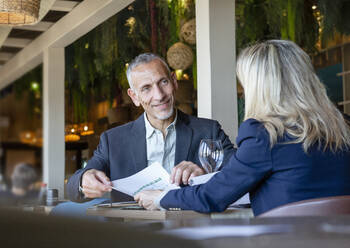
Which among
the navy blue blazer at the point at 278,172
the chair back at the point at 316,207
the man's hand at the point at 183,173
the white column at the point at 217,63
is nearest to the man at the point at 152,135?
the white column at the point at 217,63

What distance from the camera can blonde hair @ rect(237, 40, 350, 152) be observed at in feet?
4.74

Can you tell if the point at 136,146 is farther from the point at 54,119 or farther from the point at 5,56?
the point at 5,56

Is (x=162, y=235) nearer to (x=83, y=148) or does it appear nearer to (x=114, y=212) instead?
(x=114, y=212)

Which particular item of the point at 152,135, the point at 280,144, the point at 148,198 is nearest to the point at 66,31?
the point at 152,135

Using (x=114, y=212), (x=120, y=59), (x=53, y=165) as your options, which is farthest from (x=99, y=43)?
(x=114, y=212)

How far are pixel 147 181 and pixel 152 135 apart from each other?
95cm

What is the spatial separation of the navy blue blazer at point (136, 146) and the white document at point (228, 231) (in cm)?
252

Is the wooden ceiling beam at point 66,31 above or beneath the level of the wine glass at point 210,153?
above

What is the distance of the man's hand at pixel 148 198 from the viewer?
1678 millimetres

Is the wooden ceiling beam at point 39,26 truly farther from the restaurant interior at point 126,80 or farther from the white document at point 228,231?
the white document at point 228,231

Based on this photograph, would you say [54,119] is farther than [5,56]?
No

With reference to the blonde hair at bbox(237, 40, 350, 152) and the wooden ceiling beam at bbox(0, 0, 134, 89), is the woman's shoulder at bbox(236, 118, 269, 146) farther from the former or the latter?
the wooden ceiling beam at bbox(0, 0, 134, 89)

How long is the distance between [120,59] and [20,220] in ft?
14.7

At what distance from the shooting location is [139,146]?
2.76m
